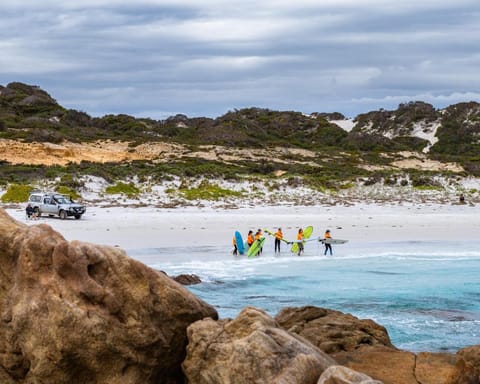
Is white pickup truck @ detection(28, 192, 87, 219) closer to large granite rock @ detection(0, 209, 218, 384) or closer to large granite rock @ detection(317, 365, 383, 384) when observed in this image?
large granite rock @ detection(0, 209, 218, 384)

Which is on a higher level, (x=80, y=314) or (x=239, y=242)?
(x=80, y=314)

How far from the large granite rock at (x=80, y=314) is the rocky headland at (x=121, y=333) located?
1 centimetres

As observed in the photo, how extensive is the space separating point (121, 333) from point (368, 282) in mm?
13421

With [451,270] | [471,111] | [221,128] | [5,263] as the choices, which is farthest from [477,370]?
[471,111]

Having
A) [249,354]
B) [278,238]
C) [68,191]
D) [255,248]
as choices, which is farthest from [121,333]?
[68,191]

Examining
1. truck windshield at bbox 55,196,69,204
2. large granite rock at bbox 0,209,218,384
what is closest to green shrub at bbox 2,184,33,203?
truck windshield at bbox 55,196,69,204

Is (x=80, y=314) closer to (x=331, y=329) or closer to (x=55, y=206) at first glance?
(x=331, y=329)

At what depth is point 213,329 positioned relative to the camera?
8750mm

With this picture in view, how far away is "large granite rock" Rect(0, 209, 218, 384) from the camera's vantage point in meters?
8.55

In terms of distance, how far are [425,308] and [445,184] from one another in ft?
114

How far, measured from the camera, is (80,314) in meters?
8.51

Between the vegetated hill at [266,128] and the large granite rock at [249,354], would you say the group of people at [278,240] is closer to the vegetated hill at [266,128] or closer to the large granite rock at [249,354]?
the large granite rock at [249,354]

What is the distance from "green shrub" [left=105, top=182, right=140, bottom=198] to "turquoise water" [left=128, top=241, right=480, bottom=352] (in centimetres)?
1521

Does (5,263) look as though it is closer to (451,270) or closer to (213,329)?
(213,329)
